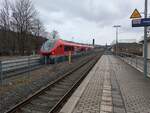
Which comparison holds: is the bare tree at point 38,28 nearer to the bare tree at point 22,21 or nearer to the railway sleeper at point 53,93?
Answer: the bare tree at point 22,21

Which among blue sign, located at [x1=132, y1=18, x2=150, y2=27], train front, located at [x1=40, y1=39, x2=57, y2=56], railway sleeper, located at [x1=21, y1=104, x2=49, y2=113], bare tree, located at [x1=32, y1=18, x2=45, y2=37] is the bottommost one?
railway sleeper, located at [x1=21, y1=104, x2=49, y2=113]

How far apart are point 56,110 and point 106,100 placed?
2.20 meters

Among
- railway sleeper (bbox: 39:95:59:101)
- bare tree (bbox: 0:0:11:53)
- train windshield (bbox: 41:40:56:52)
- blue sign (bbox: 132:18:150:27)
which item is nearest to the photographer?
railway sleeper (bbox: 39:95:59:101)

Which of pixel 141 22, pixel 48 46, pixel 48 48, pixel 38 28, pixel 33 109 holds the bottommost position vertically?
pixel 33 109

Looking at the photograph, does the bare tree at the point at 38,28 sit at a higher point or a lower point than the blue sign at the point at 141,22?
higher

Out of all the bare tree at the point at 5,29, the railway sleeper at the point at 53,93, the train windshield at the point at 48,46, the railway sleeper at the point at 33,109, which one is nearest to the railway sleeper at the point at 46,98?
the railway sleeper at the point at 53,93

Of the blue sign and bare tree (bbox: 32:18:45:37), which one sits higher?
bare tree (bbox: 32:18:45:37)

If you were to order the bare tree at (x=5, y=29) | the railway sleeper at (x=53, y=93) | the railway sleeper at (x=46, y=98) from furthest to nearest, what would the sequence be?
the bare tree at (x=5, y=29)
the railway sleeper at (x=53, y=93)
the railway sleeper at (x=46, y=98)

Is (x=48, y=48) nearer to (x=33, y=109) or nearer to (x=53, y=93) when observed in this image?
(x=53, y=93)

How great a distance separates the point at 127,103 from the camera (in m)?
7.54

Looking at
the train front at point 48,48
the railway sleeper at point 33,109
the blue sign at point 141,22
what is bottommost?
the railway sleeper at point 33,109

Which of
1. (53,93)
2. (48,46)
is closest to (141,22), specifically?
(53,93)

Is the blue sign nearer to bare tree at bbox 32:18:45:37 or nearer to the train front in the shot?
the train front

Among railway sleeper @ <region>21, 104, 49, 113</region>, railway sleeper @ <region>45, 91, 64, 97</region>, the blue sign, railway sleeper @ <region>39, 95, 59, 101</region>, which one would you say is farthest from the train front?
A: railway sleeper @ <region>21, 104, 49, 113</region>
